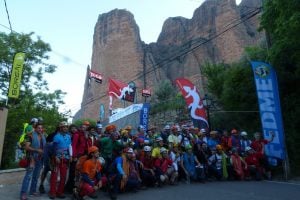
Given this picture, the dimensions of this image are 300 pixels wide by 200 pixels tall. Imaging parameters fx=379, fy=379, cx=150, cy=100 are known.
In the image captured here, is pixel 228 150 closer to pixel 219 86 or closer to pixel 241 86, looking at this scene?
pixel 241 86

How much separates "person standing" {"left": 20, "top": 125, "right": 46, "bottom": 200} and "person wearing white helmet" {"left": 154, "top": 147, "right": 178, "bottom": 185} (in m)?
3.37

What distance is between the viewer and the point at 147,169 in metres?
10.2

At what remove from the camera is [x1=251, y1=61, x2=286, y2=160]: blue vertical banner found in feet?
41.7

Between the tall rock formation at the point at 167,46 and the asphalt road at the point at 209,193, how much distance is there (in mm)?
50598

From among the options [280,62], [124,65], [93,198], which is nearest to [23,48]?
[280,62]

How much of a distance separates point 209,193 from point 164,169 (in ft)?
6.17

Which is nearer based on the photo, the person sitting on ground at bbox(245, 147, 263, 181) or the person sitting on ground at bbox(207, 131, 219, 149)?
the person sitting on ground at bbox(245, 147, 263, 181)

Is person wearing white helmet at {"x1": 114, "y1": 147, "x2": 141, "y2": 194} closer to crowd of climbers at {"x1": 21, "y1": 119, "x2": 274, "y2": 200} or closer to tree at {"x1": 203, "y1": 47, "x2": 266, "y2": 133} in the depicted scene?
crowd of climbers at {"x1": 21, "y1": 119, "x2": 274, "y2": 200}

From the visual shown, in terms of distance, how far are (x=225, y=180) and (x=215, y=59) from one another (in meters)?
53.3

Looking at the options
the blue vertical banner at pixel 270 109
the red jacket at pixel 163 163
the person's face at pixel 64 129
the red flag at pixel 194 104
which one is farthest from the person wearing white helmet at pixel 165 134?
the person's face at pixel 64 129

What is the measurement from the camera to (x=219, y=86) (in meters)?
25.7

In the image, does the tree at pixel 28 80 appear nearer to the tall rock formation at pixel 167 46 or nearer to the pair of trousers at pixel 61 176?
the pair of trousers at pixel 61 176

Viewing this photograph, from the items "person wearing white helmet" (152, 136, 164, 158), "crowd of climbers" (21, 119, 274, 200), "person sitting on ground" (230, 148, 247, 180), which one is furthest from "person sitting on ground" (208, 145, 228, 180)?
"person wearing white helmet" (152, 136, 164, 158)

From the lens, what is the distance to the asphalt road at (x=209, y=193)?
8.53 metres
